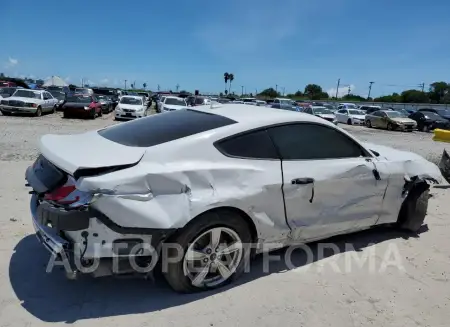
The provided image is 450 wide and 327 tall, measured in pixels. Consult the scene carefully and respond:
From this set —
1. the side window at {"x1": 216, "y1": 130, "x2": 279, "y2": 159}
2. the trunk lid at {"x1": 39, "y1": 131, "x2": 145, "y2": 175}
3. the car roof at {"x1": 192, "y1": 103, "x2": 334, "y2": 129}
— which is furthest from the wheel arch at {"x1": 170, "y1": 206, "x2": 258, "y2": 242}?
the car roof at {"x1": 192, "y1": 103, "x2": 334, "y2": 129}

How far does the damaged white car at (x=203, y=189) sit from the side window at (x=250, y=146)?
10 millimetres

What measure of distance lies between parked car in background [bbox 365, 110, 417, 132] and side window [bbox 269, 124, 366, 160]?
26029 millimetres

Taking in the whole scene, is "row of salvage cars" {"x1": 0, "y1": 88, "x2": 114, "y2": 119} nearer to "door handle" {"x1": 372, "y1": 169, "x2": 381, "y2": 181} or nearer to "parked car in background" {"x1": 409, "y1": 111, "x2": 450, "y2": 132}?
"door handle" {"x1": 372, "y1": 169, "x2": 381, "y2": 181}

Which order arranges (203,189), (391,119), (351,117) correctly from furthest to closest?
(351,117) → (391,119) → (203,189)

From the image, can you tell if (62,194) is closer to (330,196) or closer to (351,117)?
(330,196)

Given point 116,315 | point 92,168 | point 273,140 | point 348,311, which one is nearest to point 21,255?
point 116,315

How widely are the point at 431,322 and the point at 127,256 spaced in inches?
95.6

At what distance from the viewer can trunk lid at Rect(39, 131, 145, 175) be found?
9.09 ft

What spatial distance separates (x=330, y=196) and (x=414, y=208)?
155 centimetres

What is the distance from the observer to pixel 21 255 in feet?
12.2

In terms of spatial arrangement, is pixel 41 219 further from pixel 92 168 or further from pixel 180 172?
pixel 180 172

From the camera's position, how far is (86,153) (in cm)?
301

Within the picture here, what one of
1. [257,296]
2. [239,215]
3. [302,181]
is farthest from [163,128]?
[257,296]

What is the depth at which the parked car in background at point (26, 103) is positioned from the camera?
20047 mm
